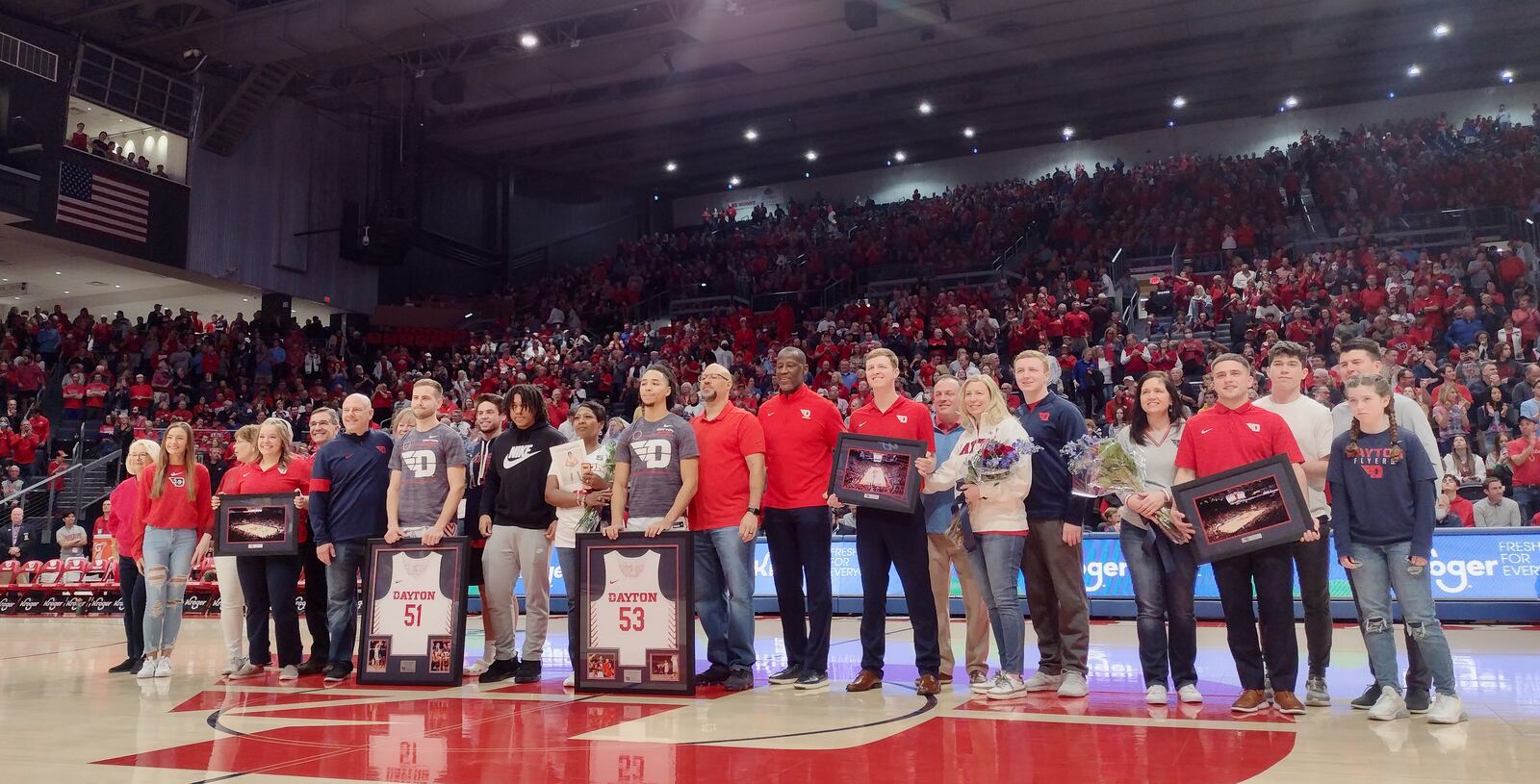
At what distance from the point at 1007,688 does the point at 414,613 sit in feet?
11.9

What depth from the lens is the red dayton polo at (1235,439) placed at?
5418 mm

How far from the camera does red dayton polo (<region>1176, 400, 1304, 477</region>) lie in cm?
542

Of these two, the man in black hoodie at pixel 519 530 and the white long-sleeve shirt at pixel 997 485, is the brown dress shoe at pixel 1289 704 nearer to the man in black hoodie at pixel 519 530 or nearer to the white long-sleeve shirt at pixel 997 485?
the white long-sleeve shirt at pixel 997 485

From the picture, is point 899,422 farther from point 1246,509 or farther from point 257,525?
point 257,525

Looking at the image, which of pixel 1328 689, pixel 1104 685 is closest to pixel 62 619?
pixel 1104 685

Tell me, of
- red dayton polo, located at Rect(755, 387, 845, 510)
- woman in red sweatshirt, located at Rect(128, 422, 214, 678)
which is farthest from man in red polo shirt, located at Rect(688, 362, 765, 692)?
woman in red sweatshirt, located at Rect(128, 422, 214, 678)

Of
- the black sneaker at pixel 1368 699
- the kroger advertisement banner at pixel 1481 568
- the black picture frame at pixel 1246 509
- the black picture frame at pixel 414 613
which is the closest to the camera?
the black picture frame at pixel 1246 509

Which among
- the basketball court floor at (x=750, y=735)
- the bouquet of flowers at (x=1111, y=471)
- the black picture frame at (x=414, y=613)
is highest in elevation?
the bouquet of flowers at (x=1111, y=471)

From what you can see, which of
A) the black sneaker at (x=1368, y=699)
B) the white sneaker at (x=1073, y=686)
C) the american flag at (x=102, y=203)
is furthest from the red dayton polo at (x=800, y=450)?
the american flag at (x=102, y=203)

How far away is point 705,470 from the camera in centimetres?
645

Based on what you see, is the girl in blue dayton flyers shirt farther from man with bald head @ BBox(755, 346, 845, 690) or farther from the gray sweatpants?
the gray sweatpants

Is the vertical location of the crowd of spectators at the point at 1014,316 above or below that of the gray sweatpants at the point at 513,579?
above

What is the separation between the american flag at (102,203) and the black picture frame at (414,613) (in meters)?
17.8

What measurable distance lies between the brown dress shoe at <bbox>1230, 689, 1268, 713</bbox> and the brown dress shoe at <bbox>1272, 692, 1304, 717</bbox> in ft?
0.25
